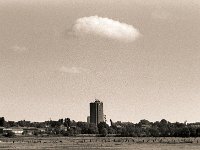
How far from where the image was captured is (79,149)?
11606 centimetres

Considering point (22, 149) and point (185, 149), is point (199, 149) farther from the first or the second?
point (22, 149)

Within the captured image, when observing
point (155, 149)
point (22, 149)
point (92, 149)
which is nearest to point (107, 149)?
point (92, 149)

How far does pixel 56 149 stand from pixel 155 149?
22.4 metres

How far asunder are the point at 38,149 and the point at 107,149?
621 inches

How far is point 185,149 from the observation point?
115 metres

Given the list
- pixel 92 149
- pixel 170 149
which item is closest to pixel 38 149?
pixel 92 149

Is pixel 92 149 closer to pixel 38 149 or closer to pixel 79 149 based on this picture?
pixel 79 149

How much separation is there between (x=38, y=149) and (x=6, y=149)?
722cm

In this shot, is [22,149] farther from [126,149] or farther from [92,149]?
[126,149]

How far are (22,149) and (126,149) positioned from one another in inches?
932

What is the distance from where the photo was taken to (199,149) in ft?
374

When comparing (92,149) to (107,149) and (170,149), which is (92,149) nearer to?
(107,149)

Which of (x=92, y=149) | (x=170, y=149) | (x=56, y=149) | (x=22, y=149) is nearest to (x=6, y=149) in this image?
(x=22, y=149)

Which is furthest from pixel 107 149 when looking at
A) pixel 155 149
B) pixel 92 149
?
pixel 155 149
